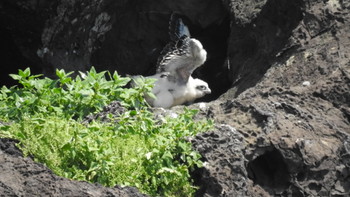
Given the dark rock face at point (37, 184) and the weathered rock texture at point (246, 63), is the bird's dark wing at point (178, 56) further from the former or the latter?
the dark rock face at point (37, 184)

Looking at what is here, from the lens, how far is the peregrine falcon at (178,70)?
7789 mm

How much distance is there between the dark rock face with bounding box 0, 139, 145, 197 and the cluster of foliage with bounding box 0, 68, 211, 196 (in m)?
0.28

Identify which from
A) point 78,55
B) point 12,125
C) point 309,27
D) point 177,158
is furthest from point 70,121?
point 78,55

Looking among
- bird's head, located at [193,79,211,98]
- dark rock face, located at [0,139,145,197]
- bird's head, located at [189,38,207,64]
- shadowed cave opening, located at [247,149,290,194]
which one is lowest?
bird's head, located at [193,79,211,98]

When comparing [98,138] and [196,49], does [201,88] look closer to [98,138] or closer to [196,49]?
[196,49]

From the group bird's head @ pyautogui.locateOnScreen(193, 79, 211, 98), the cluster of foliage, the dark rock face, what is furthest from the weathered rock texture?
the dark rock face

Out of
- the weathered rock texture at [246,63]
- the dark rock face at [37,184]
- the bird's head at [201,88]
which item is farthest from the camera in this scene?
the bird's head at [201,88]

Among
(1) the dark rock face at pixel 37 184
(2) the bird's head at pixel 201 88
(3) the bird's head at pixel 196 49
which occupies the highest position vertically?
(3) the bird's head at pixel 196 49

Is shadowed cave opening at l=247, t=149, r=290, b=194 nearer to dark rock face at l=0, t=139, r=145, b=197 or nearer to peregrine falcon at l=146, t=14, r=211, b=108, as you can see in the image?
dark rock face at l=0, t=139, r=145, b=197

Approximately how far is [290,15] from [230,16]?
44.6 inches

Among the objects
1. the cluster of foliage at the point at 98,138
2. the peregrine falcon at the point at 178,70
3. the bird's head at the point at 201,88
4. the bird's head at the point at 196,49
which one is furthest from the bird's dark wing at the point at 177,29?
the cluster of foliage at the point at 98,138

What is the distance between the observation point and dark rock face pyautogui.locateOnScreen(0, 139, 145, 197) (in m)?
4.00

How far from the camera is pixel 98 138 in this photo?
4543mm

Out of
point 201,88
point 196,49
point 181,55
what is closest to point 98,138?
point 196,49
